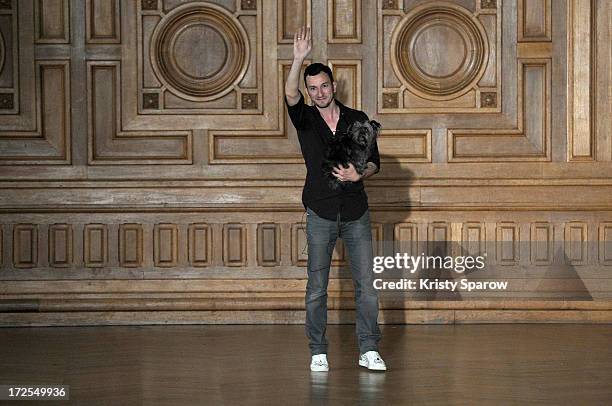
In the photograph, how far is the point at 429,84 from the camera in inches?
318

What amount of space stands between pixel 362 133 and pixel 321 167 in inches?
12.0

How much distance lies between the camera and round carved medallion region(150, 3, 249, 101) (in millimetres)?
8039

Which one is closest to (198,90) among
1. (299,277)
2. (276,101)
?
(276,101)

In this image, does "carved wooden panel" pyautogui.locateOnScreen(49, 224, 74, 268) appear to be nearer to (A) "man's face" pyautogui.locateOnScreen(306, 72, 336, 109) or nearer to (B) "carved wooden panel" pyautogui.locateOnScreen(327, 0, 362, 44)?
(B) "carved wooden panel" pyautogui.locateOnScreen(327, 0, 362, 44)

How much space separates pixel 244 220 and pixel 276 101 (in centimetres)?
95

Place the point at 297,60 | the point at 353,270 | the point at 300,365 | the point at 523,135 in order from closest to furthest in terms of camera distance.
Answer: the point at 297,60 < the point at 353,270 < the point at 300,365 < the point at 523,135

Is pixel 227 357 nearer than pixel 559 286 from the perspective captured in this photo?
Yes

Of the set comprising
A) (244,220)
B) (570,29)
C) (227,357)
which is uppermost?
(570,29)

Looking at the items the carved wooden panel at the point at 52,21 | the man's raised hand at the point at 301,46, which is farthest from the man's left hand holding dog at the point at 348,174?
the carved wooden panel at the point at 52,21

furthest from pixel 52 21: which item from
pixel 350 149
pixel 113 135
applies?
pixel 350 149

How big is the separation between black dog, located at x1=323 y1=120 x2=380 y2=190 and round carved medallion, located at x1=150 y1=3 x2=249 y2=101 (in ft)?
7.75

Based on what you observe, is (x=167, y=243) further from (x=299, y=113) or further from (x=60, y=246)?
(x=299, y=113)

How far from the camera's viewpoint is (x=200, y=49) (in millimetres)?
8070

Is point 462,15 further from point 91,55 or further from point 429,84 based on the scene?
point 91,55
